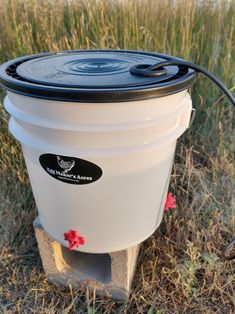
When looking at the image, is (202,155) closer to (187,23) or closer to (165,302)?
(187,23)

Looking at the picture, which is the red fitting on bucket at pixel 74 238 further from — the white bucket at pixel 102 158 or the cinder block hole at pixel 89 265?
the cinder block hole at pixel 89 265

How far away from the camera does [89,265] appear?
1339 mm

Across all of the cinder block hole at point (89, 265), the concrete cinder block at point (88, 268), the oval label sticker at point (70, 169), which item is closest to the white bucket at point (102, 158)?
the oval label sticker at point (70, 169)

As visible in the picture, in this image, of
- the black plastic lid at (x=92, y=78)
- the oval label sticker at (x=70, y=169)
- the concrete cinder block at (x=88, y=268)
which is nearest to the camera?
the black plastic lid at (x=92, y=78)

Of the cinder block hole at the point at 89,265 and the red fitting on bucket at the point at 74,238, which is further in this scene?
the cinder block hole at the point at 89,265

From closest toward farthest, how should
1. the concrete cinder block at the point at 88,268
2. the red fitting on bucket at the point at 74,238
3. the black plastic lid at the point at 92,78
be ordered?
the black plastic lid at the point at 92,78 → the red fitting on bucket at the point at 74,238 → the concrete cinder block at the point at 88,268

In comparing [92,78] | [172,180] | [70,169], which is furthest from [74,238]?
[172,180]

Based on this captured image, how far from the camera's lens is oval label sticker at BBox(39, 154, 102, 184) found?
92cm

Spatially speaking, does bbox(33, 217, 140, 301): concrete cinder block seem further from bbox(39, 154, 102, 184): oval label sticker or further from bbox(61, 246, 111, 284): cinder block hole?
bbox(39, 154, 102, 184): oval label sticker

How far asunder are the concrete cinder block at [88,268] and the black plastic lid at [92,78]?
0.53 m

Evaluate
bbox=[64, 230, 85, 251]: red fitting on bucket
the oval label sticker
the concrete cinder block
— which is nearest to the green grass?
the concrete cinder block

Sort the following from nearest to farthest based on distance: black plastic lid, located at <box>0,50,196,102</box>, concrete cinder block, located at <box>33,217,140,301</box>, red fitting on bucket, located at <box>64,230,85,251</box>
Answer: black plastic lid, located at <box>0,50,196,102</box> → red fitting on bucket, located at <box>64,230,85,251</box> → concrete cinder block, located at <box>33,217,140,301</box>

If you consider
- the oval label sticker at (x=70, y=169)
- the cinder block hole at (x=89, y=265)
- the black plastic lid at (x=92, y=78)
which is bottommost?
the cinder block hole at (x=89, y=265)

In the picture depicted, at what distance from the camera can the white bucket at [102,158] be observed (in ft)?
2.84
